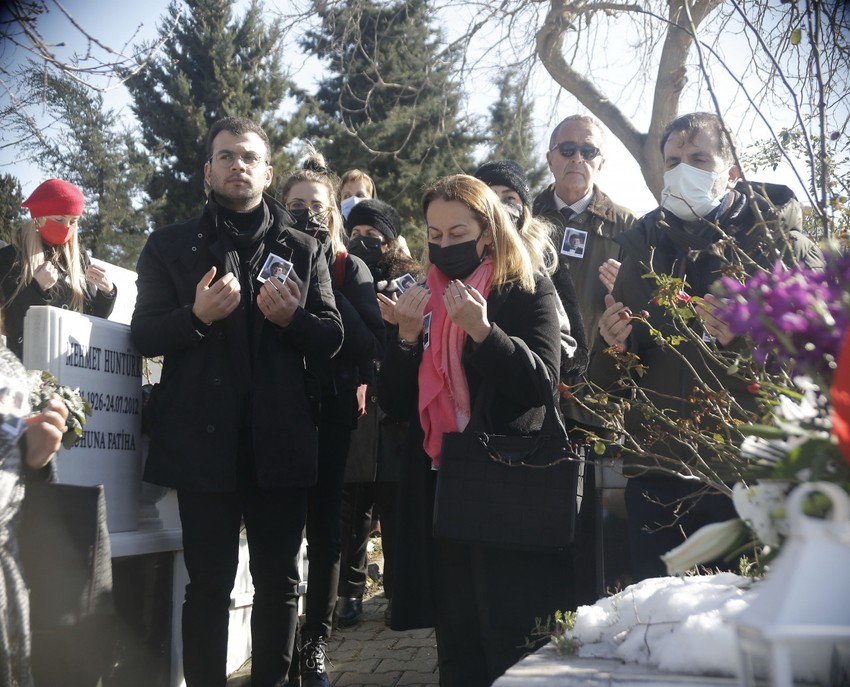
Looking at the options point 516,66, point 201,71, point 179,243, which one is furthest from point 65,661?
point 201,71

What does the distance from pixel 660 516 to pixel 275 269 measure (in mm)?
1748

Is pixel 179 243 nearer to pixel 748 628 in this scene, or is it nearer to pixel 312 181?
pixel 312 181

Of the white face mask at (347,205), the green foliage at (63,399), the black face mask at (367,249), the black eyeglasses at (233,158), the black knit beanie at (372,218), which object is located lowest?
the green foliage at (63,399)

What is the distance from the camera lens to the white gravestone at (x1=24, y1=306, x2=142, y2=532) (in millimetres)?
3826

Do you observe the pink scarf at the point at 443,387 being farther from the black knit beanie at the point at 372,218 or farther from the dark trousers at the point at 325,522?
the black knit beanie at the point at 372,218

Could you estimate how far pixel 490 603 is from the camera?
3.58 meters

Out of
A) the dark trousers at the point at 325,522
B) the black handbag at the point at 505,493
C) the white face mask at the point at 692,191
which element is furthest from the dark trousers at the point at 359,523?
the white face mask at the point at 692,191

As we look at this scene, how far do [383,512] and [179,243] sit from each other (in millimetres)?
2250

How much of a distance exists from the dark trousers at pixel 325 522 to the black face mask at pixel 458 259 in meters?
1.06

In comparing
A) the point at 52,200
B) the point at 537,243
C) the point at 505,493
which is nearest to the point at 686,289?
the point at 537,243

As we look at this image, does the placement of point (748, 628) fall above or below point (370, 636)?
above

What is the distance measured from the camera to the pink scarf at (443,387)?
376 centimetres

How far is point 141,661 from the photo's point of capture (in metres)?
4.09

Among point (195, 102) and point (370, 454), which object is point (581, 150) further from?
point (195, 102)
